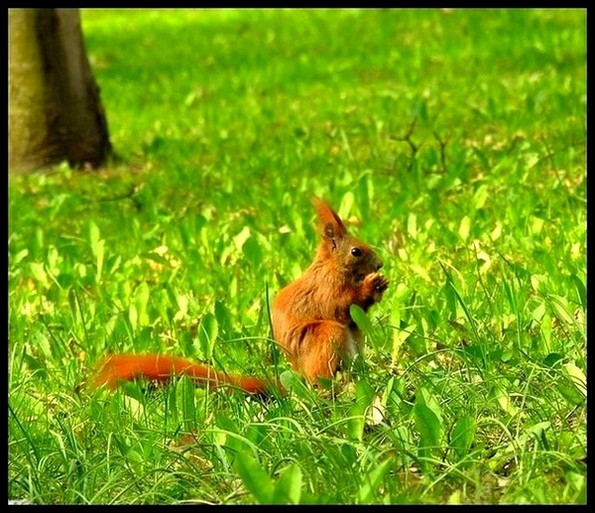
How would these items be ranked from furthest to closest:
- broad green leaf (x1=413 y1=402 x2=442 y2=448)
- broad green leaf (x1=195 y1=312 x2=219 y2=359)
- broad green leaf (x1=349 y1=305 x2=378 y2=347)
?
broad green leaf (x1=195 y1=312 x2=219 y2=359)
broad green leaf (x1=349 y1=305 x2=378 y2=347)
broad green leaf (x1=413 y1=402 x2=442 y2=448)

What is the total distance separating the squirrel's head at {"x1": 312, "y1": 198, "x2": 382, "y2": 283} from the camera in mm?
4230

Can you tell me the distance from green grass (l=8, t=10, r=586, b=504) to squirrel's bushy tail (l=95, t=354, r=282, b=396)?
7cm

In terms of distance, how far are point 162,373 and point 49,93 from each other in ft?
16.6

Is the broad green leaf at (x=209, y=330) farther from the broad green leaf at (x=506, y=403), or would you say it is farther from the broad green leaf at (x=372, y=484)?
the broad green leaf at (x=372, y=484)

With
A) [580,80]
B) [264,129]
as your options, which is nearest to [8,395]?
[264,129]

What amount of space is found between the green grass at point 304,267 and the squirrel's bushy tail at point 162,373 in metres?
0.07

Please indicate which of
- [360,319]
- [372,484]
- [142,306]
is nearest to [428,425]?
[372,484]

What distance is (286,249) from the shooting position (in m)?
5.66

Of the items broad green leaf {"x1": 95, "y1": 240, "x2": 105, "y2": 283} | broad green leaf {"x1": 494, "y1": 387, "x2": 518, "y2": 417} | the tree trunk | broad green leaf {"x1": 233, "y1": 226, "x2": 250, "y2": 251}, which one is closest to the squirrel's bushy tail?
broad green leaf {"x1": 494, "y1": 387, "x2": 518, "y2": 417}

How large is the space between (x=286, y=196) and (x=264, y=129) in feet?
8.98

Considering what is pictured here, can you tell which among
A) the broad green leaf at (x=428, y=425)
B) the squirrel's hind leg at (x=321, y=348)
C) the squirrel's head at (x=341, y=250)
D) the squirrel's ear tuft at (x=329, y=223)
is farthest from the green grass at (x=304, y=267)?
the squirrel's ear tuft at (x=329, y=223)

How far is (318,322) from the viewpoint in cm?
403

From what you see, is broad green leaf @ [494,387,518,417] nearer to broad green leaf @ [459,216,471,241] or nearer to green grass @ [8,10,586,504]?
green grass @ [8,10,586,504]

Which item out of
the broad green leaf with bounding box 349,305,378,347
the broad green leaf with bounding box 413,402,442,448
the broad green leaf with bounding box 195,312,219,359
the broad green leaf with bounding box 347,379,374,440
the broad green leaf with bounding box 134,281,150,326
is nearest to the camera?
the broad green leaf with bounding box 413,402,442,448
